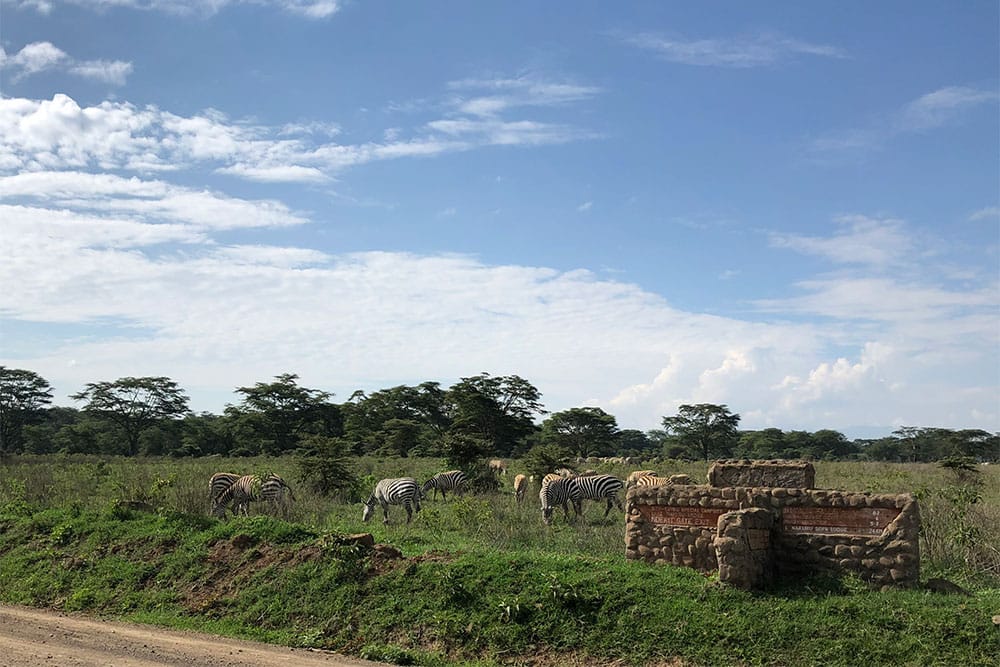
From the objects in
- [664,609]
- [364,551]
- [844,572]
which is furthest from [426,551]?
[844,572]

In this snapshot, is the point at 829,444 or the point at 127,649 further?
the point at 829,444

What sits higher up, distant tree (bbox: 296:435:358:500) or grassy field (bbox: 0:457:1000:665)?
distant tree (bbox: 296:435:358:500)

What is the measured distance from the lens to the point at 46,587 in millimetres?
14133

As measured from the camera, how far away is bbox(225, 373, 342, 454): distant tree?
5812 centimetres

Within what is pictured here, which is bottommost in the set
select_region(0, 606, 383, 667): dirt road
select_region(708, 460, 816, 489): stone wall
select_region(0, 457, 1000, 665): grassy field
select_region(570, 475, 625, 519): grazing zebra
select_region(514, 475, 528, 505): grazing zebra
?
select_region(0, 606, 383, 667): dirt road

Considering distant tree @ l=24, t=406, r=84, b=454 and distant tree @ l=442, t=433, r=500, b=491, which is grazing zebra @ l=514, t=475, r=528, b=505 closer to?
distant tree @ l=442, t=433, r=500, b=491

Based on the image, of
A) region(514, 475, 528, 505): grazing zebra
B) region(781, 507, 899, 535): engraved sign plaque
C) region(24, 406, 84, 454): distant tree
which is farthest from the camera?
region(24, 406, 84, 454): distant tree

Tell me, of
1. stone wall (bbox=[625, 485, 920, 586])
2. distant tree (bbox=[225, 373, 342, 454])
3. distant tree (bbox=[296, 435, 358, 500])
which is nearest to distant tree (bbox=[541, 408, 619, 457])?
distant tree (bbox=[225, 373, 342, 454])

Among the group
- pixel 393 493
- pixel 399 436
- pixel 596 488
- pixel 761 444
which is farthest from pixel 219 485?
pixel 761 444

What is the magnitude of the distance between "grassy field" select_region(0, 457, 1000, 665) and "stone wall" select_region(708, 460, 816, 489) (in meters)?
1.83

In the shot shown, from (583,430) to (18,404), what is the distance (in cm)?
4301

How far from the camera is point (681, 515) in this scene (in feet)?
40.4

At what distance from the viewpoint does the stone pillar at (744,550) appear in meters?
10.9

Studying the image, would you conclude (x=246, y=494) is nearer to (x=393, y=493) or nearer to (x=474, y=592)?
(x=393, y=493)
